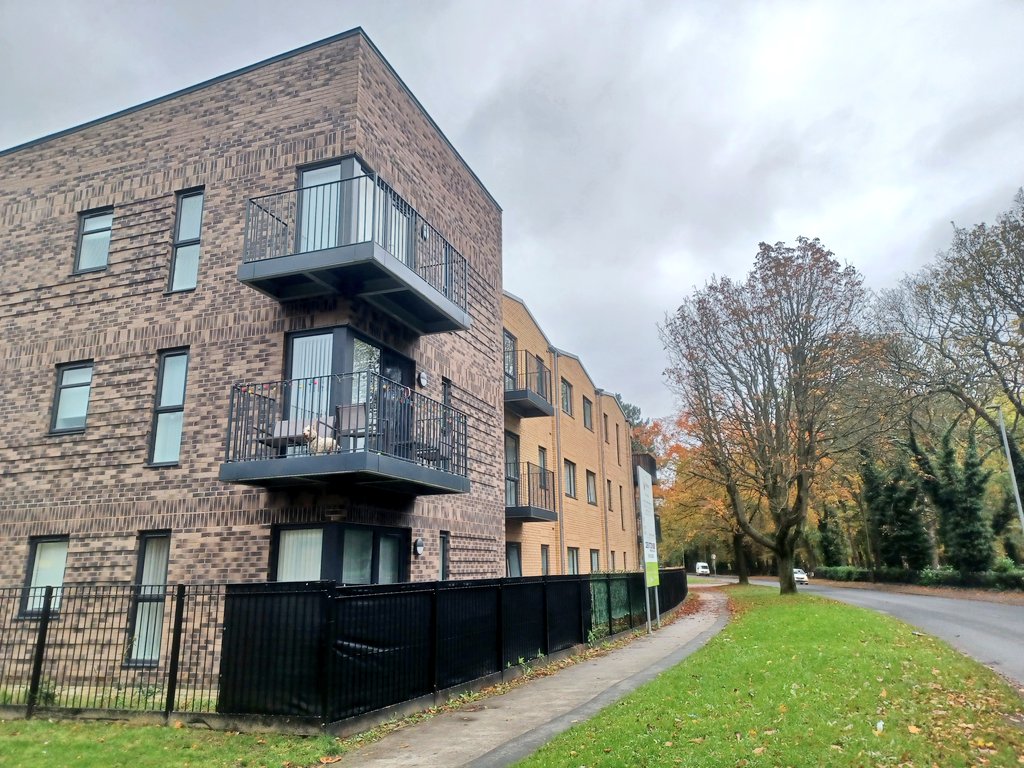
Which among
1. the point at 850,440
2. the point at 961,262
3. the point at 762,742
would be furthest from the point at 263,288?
the point at 961,262

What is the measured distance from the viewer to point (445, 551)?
44.6 feet

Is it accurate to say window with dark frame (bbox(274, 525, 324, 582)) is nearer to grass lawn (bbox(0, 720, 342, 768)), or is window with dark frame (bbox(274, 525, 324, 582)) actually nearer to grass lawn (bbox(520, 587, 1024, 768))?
grass lawn (bbox(0, 720, 342, 768))

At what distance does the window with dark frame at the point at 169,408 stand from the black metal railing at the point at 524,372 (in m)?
9.33

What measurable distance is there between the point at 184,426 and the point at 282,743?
6.07 m

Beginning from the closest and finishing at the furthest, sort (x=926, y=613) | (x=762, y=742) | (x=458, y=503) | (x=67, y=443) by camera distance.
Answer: (x=762, y=742)
(x=67, y=443)
(x=458, y=503)
(x=926, y=613)

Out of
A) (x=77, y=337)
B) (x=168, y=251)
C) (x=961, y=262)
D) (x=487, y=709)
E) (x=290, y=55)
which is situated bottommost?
(x=487, y=709)

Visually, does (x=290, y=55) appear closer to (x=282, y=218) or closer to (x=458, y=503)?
(x=282, y=218)

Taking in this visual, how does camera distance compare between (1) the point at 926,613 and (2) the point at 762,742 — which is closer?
(2) the point at 762,742

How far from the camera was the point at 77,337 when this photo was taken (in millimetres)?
12938

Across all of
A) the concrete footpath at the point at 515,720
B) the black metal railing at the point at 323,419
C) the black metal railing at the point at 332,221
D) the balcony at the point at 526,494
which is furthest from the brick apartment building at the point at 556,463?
the black metal railing at the point at 323,419

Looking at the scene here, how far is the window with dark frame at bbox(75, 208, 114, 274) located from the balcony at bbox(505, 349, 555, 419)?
9.90 meters

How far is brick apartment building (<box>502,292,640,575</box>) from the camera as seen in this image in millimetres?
20438

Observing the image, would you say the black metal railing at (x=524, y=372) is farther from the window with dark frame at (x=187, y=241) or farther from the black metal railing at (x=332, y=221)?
the window with dark frame at (x=187, y=241)

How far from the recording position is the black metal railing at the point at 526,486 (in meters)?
19.9
